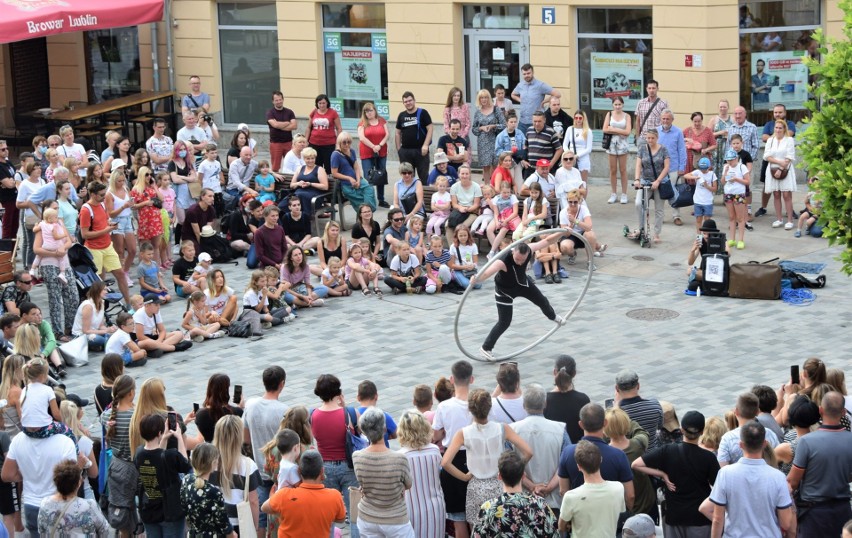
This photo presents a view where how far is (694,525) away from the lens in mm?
9508

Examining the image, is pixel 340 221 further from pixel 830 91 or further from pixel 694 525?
pixel 694 525

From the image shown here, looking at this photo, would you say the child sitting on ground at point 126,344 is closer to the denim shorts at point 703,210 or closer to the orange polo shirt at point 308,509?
the orange polo shirt at point 308,509

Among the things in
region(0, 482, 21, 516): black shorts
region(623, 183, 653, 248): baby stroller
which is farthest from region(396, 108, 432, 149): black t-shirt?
region(0, 482, 21, 516): black shorts

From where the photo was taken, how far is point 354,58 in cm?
2686

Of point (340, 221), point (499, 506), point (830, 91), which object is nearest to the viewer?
point (499, 506)

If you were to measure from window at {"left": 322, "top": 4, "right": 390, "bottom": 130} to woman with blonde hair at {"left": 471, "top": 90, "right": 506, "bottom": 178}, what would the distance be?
13.2 ft

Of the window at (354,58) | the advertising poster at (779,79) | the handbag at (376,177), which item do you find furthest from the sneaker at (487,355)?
the window at (354,58)

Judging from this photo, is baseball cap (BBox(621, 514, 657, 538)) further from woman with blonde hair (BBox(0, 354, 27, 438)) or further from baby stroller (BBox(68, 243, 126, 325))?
baby stroller (BBox(68, 243, 126, 325))

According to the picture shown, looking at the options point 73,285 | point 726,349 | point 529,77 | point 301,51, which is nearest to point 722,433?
point 726,349

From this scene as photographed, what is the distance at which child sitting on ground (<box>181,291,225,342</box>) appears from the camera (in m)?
17.0

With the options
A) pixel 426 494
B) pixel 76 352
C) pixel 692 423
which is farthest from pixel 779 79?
pixel 426 494

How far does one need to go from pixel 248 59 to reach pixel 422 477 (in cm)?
1959

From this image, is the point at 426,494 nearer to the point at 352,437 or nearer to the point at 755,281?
the point at 352,437

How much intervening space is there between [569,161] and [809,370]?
928 centimetres
